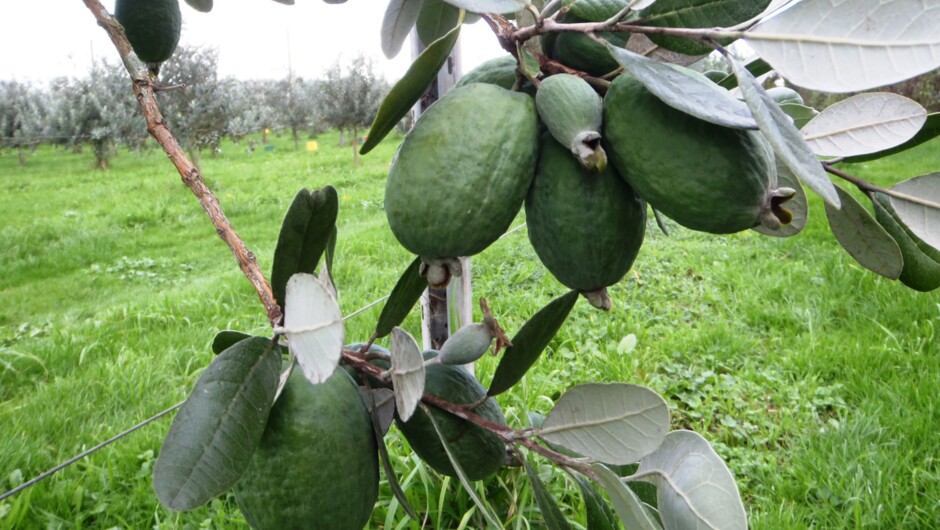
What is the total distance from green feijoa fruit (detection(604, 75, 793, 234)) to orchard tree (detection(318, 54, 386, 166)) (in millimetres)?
14074

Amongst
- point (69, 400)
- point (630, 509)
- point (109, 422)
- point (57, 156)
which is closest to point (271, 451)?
point (630, 509)

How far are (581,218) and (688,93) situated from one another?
120 millimetres

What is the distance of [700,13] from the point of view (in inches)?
18.1

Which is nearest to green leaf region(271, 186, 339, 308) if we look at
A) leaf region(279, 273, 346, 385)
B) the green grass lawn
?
leaf region(279, 273, 346, 385)

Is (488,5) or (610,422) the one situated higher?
(488,5)

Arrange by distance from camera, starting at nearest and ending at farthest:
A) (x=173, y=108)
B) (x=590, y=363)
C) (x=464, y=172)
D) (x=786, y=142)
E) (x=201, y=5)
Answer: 1. (x=786, y=142)
2. (x=464, y=172)
3. (x=201, y=5)
4. (x=590, y=363)
5. (x=173, y=108)

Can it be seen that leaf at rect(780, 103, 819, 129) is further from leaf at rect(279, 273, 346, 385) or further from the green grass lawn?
the green grass lawn

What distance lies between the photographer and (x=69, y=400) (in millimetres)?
2598

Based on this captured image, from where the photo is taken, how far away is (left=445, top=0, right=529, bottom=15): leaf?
456 millimetres

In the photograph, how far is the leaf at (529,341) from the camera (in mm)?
664

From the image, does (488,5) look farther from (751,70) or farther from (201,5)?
(201,5)

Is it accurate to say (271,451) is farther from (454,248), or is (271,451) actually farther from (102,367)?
(102,367)

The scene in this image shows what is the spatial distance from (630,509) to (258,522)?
0.32 m

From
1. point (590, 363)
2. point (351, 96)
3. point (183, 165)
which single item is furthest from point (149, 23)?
point (351, 96)
